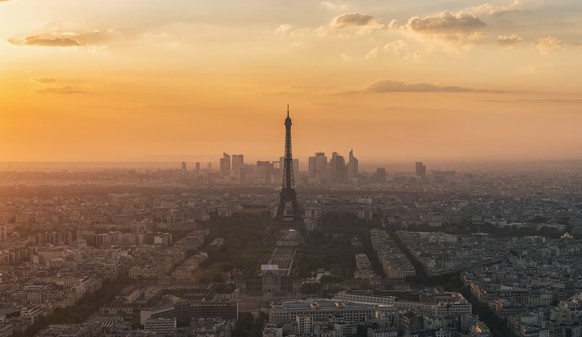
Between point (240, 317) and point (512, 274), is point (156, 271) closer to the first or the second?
point (240, 317)

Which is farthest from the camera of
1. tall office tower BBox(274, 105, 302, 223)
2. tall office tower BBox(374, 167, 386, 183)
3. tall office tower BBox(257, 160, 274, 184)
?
tall office tower BBox(374, 167, 386, 183)

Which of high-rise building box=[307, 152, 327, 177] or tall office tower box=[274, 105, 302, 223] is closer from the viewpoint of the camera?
tall office tower box=[274, 105, 302, 223]

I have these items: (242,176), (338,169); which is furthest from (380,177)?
(242,176)

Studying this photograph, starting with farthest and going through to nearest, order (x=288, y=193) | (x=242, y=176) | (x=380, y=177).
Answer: (x=380, y=177), (x=242, y=176), (x=288, y=193)

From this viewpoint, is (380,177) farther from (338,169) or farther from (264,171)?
(264,171)

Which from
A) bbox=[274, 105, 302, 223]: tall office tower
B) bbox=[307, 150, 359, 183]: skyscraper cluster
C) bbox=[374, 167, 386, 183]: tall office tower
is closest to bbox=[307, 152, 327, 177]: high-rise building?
bbox=[307, 150, 359, 183]: skyscraper cluster

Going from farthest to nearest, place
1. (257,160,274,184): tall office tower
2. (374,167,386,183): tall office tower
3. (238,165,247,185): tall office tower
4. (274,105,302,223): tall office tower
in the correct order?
(374,167,386,183): tall office tower < (257,160,274,184): tall office tower < (238,165,247,185): tall office tower < (274,105,302,223): tall office tower

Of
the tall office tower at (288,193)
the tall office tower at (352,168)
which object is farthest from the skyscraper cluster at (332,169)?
the tall office tower at (288,193)

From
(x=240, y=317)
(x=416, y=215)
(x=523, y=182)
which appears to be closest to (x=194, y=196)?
(x=416, y=215)

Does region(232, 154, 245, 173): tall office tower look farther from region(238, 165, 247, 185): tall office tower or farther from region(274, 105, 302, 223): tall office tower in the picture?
region(274, 105, 302, 223): tall office tower
